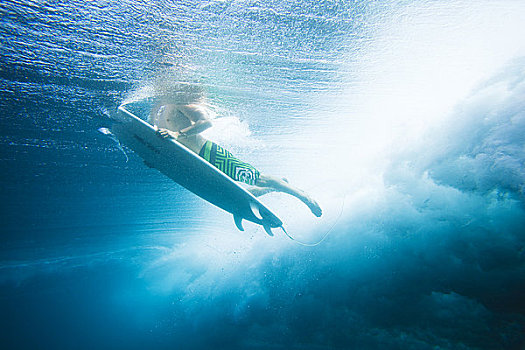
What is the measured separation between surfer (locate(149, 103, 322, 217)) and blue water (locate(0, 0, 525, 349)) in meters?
0.58

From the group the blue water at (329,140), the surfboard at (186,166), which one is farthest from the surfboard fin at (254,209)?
the blue water at (329,140)

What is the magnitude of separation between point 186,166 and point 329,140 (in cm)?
489

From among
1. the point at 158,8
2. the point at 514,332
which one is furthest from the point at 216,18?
the point at 514,332

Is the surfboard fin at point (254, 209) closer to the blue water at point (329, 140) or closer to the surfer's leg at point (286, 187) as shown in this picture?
the surfer's leg at point (286, 187)

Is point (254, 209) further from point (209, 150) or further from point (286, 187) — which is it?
point (209, 150)

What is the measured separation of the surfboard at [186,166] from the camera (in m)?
3.05

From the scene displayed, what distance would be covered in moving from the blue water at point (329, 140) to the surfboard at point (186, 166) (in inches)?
42.5

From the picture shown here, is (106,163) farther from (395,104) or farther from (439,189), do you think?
(439,189)

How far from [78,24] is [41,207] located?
8.30 meters

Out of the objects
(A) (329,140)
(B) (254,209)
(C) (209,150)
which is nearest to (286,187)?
(B) (254,209)

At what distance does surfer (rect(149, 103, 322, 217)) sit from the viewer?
3582 mm

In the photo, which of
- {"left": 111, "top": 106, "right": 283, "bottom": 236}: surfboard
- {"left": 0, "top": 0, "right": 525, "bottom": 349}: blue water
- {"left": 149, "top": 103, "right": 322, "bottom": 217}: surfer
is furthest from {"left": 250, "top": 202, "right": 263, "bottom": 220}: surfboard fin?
{"left": 0, "top": 0, "right": 525, "bottom": 349}: blue water

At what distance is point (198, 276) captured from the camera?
1992cm

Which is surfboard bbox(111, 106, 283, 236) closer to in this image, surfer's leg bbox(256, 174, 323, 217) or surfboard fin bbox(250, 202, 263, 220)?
surfboard fin bbox(250, 202, 263, 220)
